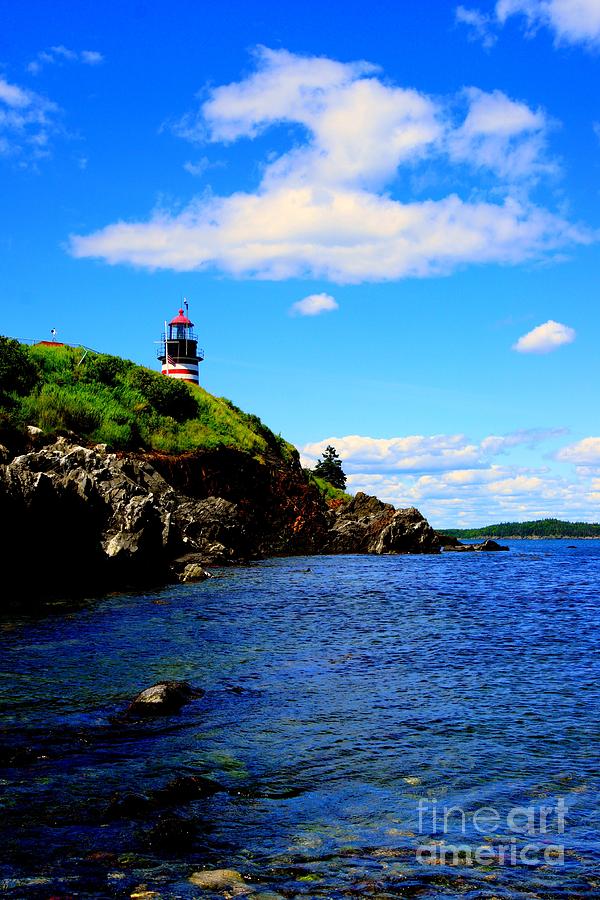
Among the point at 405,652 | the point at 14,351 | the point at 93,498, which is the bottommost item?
the point at 405,652

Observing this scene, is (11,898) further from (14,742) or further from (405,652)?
(405,652)

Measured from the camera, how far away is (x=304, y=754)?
40.7 feet

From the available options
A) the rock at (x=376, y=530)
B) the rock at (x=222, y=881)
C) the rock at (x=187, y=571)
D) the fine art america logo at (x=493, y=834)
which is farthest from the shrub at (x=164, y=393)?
the rock at (x=222, y=881)

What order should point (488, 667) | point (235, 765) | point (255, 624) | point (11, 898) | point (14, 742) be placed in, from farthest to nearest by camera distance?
point (255, 624) < point (488, 667) < point (14, 742) < point (235, 765) < point (11, 898)

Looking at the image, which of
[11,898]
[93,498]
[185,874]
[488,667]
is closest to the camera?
[11,898]

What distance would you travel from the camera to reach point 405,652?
22.1m

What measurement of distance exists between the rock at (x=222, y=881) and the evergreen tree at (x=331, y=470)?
378ft

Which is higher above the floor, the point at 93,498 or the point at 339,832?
the point at 93,498

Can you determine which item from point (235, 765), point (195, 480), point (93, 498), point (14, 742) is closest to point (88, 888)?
point (235, 765)

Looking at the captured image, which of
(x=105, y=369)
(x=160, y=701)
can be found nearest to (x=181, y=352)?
(x=105, y=369)

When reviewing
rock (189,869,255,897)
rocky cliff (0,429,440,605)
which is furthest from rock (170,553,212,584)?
rock (189,869,255,897)

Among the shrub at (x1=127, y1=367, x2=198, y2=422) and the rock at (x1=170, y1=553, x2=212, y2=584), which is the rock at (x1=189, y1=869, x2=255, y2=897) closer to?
the rock at (x1=170, y1=553, x2=212, y2=584)

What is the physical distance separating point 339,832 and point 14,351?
61.1 metres

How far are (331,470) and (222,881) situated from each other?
11691 centimetres
